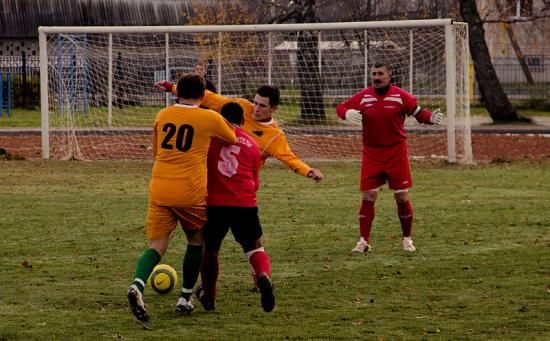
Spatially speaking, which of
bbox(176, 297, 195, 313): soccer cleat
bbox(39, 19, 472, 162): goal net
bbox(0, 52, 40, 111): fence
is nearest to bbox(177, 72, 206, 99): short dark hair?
bbox(176, 297, 195, 313): soccer cleat

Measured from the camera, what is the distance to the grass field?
301 inches

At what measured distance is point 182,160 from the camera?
7832 mm

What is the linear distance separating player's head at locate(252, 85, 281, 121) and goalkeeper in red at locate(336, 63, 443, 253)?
2.27 meters

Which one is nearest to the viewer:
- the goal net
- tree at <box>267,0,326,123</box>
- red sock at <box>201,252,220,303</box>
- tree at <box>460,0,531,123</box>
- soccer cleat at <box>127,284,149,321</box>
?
soccer cleat at <box>127,284,149,321</box>

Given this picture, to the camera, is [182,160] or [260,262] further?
[260,262]

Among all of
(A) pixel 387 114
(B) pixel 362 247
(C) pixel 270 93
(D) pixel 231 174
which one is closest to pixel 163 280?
(D) pixel 231 174

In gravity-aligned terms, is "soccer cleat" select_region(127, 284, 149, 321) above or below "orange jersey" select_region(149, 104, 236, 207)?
below

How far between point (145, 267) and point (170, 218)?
1.37 ft

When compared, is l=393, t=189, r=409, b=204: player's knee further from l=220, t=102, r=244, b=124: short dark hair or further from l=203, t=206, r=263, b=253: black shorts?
l=220, t=102, r=244, b=124: short dark hair

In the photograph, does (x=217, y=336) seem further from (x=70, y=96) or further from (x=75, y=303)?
(x=70, y=96)

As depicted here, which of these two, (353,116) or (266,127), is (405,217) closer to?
(353,116)

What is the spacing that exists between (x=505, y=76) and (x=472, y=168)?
2601cm

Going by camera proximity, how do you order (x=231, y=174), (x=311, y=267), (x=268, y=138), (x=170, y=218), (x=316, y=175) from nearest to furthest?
(x=170, y=218), (x=231, y=174), (x=316, y=175), (x=268, y=138), (x=311, y=267)

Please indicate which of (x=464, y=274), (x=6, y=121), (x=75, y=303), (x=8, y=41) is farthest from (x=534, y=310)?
(x=8, y=41)
